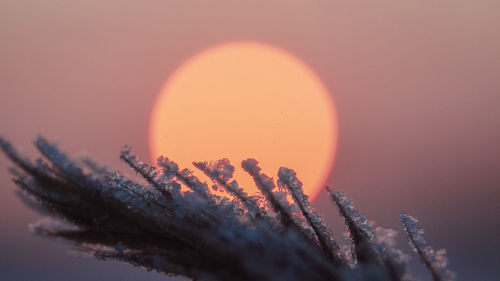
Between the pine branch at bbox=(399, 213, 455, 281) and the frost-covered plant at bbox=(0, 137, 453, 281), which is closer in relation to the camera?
the frost-covered plant at bbox=(0, 137, 453, 281)

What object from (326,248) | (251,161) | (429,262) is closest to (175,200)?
(251,161)

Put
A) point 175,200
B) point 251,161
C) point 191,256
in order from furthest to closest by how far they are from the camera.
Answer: point 251,161, point 175,200, point 191,256

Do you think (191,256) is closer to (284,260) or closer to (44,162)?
(284,260)

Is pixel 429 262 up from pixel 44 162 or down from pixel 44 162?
up

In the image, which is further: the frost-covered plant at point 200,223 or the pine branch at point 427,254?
the pine branch at point 427,254

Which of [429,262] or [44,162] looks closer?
[44,162]

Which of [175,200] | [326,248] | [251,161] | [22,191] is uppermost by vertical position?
[251,161]

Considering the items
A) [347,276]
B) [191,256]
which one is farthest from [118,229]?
[347,276]

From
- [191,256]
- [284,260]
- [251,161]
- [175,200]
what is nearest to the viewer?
[284,260]
